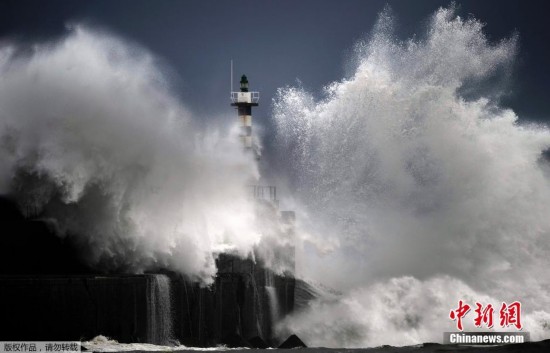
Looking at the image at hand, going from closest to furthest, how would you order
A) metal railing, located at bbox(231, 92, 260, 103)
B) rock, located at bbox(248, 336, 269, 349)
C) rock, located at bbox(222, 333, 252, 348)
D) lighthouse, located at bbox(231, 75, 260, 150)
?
rock, located at bbox(222, 333, 252, 348)
rock, located at bbox(248, 336, 269, 349)
lighthouse, located at bbox(231, 75, 260, 150)
metal railing, located at bbox(231, 92, 260, 103)

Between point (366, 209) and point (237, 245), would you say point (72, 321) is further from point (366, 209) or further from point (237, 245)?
point (366, 209)

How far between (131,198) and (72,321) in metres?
6.66

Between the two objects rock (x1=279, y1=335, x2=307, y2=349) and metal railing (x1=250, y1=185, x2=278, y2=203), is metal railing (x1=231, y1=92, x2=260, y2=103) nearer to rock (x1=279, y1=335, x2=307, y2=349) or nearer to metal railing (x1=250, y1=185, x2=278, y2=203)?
metal railing (x1=250, y1=185, x2=278, y2=203)

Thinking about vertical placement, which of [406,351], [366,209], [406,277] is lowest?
[406,351]

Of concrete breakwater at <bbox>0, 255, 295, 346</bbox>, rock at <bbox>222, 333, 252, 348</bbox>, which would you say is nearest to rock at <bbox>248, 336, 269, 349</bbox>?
rock at <bbox>222, 333, 252, 348</bbox>

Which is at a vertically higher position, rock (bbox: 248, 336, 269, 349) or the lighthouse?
the lighthouse

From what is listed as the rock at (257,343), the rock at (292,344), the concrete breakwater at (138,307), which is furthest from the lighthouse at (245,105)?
the rock at (292,344)

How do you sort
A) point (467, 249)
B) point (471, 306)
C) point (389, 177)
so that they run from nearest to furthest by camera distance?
point (471, 306)
point (467, 249)
point (389, 177)

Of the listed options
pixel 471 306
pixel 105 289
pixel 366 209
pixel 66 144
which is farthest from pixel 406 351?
pixel 366 209

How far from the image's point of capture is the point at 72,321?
82.0 feet

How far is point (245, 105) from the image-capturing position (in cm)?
5431

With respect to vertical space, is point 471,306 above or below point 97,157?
below

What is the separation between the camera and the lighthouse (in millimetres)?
52803

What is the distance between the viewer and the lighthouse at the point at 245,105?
52803 mm
